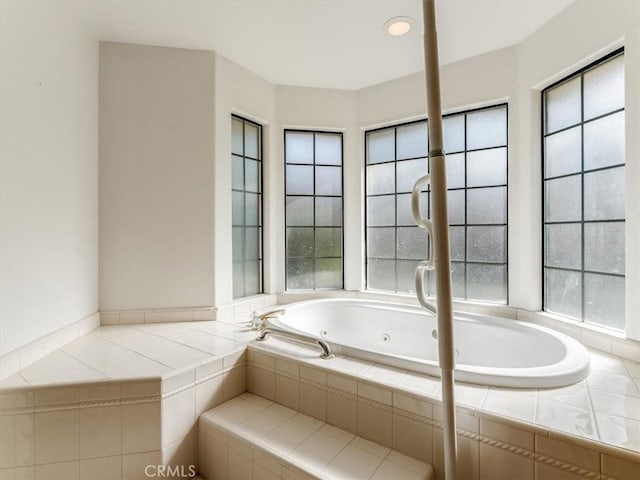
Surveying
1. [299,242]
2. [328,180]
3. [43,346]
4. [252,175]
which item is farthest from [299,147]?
[43,346]

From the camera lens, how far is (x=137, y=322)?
6.99 feet

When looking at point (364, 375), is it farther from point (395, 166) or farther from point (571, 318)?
point (395, 166)

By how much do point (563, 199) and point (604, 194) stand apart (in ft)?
0.81

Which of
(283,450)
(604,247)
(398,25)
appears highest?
(398,25)

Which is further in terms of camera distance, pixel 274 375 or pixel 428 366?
pixel 274 375

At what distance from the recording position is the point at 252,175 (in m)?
2.68

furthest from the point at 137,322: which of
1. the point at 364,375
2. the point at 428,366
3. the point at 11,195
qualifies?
the point at 428,366

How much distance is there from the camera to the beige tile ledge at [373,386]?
2.93 feet

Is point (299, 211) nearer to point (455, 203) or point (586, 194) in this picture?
point (455, 203)

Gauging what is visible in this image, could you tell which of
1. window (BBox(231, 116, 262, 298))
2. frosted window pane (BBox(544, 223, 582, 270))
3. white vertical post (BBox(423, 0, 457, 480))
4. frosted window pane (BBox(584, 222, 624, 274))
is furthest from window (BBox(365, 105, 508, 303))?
white vertical post (BBox(423, 0, 457, 480))

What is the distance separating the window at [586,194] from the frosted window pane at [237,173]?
2268 mm

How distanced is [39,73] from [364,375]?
2203 millimetres

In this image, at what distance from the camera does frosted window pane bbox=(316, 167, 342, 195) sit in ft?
9.40

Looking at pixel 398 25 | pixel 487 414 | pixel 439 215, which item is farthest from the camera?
pixel 398 25
